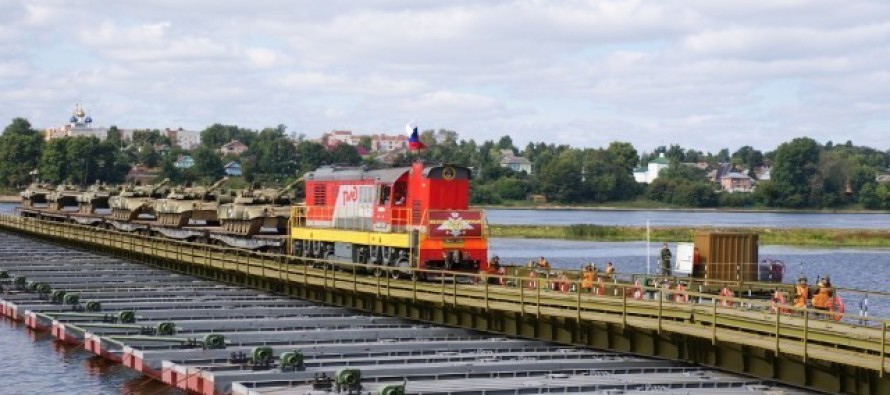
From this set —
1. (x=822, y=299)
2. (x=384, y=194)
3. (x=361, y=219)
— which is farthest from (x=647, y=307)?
(x=361, y=219)

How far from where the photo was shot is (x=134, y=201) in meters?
77.2

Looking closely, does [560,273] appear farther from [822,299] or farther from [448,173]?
[822,299]

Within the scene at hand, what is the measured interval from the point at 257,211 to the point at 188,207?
10.9m

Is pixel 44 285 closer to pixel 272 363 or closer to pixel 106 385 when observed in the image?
pixel 106 385

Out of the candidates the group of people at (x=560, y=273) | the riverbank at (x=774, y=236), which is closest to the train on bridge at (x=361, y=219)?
the group of people at (x=560, y=273)

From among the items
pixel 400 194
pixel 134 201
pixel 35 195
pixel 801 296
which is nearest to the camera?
pixel 801 296

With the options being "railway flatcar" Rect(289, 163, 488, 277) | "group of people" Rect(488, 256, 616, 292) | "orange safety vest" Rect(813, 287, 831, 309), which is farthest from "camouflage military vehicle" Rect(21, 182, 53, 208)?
"orange safety vest" Rect(813, 287, 831, 309)

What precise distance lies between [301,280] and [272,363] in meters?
14.5

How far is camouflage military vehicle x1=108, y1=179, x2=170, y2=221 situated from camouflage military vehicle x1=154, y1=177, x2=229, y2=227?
20.5ft

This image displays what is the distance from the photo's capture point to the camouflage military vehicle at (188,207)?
219 ft

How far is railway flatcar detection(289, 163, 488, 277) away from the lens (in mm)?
41094

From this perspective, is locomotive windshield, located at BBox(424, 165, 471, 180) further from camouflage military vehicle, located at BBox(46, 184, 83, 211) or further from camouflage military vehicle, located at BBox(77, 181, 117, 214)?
camouflage military vehicle, located at BBox(46, 184, 83, 211)

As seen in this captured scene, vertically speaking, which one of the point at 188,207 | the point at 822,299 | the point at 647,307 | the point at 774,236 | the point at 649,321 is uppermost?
the point at 188,207

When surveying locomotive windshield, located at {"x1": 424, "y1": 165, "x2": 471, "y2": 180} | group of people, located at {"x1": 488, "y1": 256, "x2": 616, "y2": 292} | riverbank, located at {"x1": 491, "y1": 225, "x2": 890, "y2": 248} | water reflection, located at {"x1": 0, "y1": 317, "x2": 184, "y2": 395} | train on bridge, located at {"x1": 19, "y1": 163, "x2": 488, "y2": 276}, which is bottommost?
water reflection, located at {"x1": 0, "y1": 317, "x2": 184, "y2": 395}
